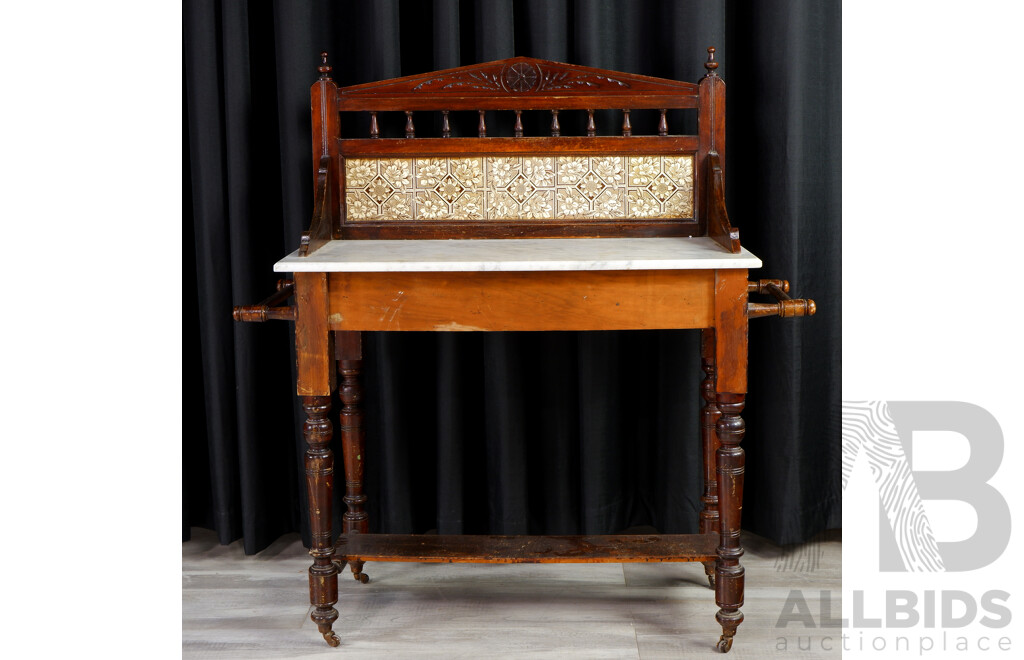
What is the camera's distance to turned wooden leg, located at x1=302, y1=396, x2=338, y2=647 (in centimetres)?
210

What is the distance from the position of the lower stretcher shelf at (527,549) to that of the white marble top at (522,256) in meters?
0.67

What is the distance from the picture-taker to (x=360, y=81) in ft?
8.30

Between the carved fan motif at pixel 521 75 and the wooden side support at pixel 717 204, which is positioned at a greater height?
the carved fan motif at pixel 521 75

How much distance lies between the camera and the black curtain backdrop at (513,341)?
2.46 meters

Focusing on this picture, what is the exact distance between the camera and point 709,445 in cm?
245

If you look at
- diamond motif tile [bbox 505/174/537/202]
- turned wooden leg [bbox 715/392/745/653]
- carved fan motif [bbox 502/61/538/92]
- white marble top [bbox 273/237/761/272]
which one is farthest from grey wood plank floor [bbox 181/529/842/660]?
carved fan motif [bbox 502/61/538/92]

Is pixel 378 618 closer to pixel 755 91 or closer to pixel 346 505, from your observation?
pixel 346 505

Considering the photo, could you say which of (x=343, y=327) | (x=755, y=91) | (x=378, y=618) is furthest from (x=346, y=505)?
(x=755, y=91)

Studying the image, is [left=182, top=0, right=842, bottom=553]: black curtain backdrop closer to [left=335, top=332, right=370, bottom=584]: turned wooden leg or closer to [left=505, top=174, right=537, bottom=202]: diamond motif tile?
[left=335, top=332, right=370, bottom=584]: turned wooden leg

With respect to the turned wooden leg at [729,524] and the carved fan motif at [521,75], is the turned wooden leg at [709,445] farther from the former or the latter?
the carved fan motif at [521,75]

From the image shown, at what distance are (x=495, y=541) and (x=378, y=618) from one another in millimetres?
329

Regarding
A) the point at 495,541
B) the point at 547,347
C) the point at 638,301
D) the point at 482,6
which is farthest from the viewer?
the point at 547,347

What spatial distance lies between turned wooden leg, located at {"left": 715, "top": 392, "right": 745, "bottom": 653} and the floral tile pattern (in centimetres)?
56

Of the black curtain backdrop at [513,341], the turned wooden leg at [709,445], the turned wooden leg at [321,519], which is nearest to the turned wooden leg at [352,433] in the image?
the black curtain backdrop at [513,341]
